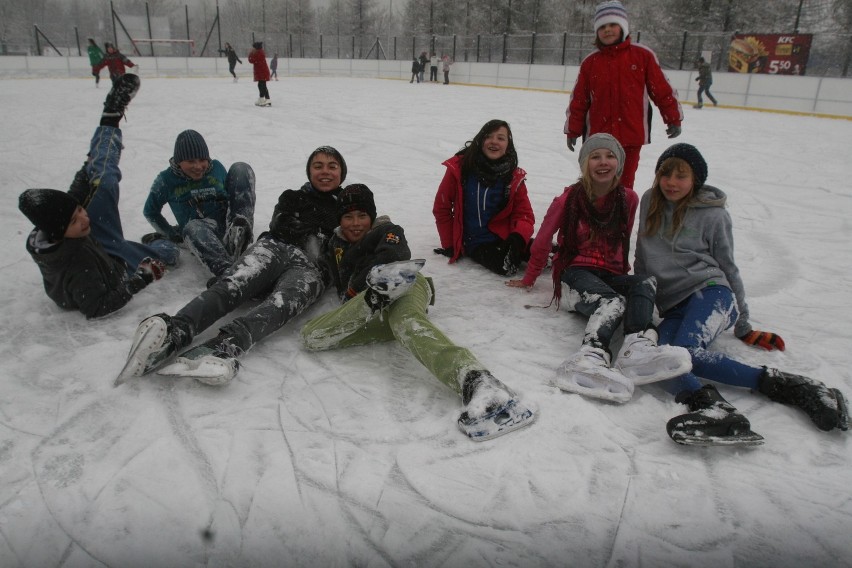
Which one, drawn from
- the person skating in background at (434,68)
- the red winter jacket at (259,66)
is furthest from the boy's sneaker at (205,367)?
the person skating in background at (434,68)

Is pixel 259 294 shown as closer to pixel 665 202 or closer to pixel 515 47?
pixel 665 202

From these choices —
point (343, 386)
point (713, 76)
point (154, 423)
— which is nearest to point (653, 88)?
point (343, 386)

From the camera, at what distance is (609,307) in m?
2.48

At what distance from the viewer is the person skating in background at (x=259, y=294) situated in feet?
6.95

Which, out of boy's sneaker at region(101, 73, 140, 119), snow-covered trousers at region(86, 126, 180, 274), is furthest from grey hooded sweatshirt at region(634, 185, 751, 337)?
boy's sneaker at region(101, 73, 140, 119)

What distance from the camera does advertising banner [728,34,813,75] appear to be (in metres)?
15.6

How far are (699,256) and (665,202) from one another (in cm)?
32

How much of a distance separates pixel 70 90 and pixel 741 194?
16.0 meters

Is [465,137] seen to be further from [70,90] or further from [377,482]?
[70,90]

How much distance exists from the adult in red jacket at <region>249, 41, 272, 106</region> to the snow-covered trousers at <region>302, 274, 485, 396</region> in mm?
10788

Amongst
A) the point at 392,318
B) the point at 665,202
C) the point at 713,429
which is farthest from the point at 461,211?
the point at 713,429

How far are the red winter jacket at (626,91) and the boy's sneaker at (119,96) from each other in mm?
2968

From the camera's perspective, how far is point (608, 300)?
8.29 feet

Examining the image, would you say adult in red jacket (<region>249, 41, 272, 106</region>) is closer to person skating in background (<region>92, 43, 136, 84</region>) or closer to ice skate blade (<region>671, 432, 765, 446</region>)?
person skating in background (<region>92, 43, 136, 84</region>)
